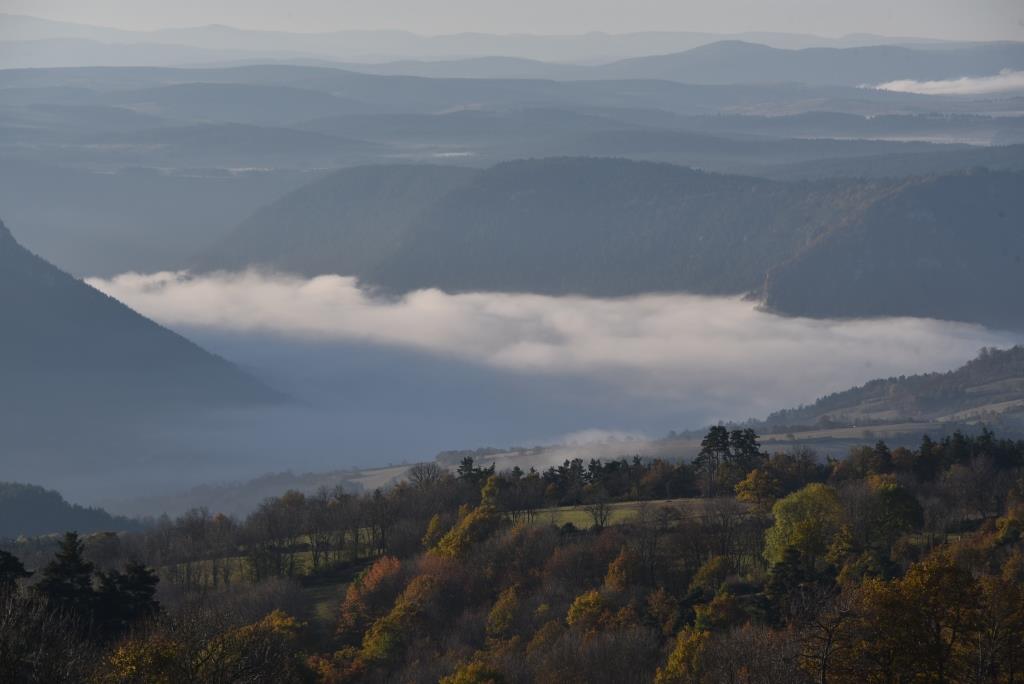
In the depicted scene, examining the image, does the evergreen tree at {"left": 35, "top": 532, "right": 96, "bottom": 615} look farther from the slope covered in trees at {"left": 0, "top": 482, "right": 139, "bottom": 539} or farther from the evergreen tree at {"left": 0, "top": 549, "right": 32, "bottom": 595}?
the slope covered in trees at {"left": 0, "top": 482, "right": 139, "bottom": 539}

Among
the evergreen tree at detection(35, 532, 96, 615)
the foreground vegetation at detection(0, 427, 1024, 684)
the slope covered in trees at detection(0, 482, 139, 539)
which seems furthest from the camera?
the slope covered in trees at detection(0, 482, 139, 539)

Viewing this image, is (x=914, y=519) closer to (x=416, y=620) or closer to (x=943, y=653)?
(x=416, y=620)

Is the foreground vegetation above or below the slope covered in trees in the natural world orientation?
below

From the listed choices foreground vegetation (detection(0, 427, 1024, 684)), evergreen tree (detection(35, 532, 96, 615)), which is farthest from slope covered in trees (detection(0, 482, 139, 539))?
evergreen tree (detection(35, 532, 96, 615))

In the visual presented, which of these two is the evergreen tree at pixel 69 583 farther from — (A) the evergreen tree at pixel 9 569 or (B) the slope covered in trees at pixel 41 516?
(B) the slope covered in trees at pixel 41 516

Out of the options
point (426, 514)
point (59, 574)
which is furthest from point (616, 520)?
point (59, 574)

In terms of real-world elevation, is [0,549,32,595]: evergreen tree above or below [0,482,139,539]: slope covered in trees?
below

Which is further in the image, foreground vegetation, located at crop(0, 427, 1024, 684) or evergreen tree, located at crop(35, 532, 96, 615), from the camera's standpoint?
evergreen tree, located at crop(35, 532, 96, 615)

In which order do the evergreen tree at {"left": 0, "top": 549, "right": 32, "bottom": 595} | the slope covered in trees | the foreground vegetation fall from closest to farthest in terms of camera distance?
the foreground vegetation < the evergreen tree at {"left": 0, "top": 549, "right": 32, "bottom": 595} < the slope covered in trees

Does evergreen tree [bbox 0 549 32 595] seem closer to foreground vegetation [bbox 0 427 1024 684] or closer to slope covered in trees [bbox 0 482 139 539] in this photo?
foreground vegetation [bbox 0 427 1024 684]
